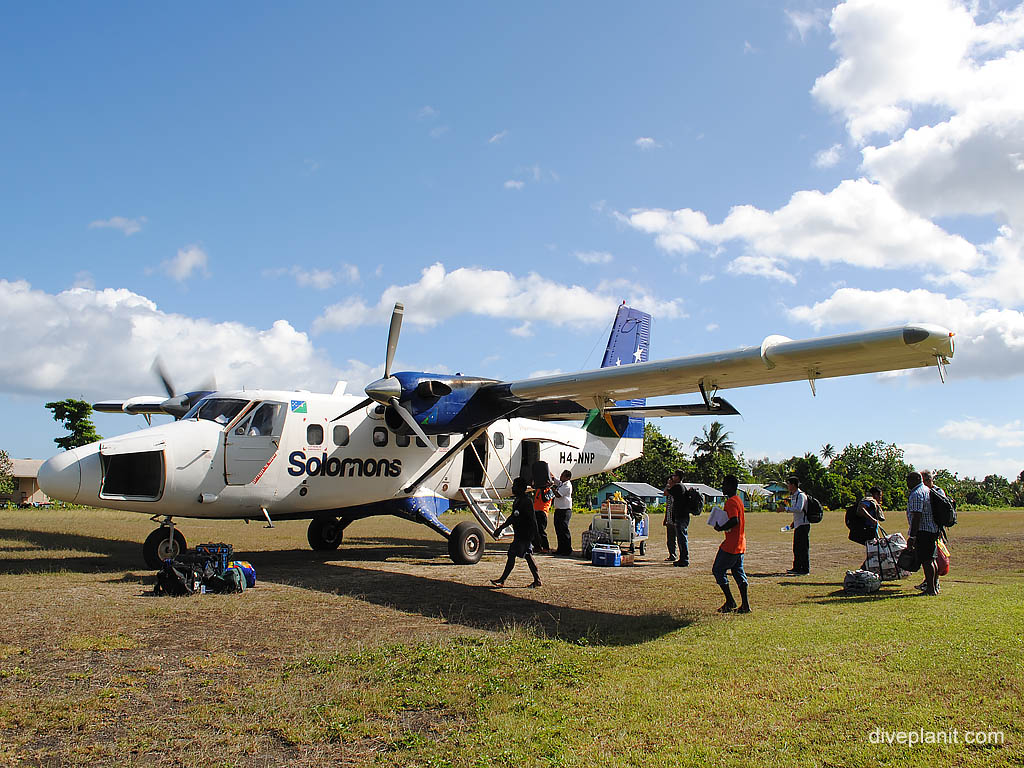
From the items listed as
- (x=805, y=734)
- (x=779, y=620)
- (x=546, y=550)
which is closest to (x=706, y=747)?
(x=805, y=734)

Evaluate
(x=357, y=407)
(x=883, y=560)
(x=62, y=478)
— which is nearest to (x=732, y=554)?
(x=883, y=560)

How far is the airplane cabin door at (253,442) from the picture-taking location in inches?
493

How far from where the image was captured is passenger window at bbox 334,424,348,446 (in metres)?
14.0

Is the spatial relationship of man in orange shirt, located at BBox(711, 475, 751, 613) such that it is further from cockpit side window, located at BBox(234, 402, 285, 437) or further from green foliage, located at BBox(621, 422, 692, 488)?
green foliage, located at BBox(621, 422, 692, 488)

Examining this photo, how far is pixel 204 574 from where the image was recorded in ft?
31.6

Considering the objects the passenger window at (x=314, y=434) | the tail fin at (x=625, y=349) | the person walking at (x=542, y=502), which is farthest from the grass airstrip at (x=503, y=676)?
the tail fin at (x=625, y=349)

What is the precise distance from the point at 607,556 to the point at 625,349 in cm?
790

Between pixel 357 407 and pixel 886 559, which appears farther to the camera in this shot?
pixel 357 407

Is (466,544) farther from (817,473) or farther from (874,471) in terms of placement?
(874,471)

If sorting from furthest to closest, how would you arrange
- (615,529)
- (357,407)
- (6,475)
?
(6,475)
(615,529)
(357,407)

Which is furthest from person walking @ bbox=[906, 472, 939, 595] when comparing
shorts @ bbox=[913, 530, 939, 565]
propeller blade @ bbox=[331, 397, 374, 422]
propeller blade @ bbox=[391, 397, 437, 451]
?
propeller blade @ bbox=[331, 397, 374, 422]

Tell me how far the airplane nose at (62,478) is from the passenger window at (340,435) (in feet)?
14.6

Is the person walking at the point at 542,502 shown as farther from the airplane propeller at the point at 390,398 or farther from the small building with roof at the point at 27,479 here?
the small building with roof at the point at 27,479

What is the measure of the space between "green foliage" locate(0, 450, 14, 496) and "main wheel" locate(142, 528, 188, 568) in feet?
142
